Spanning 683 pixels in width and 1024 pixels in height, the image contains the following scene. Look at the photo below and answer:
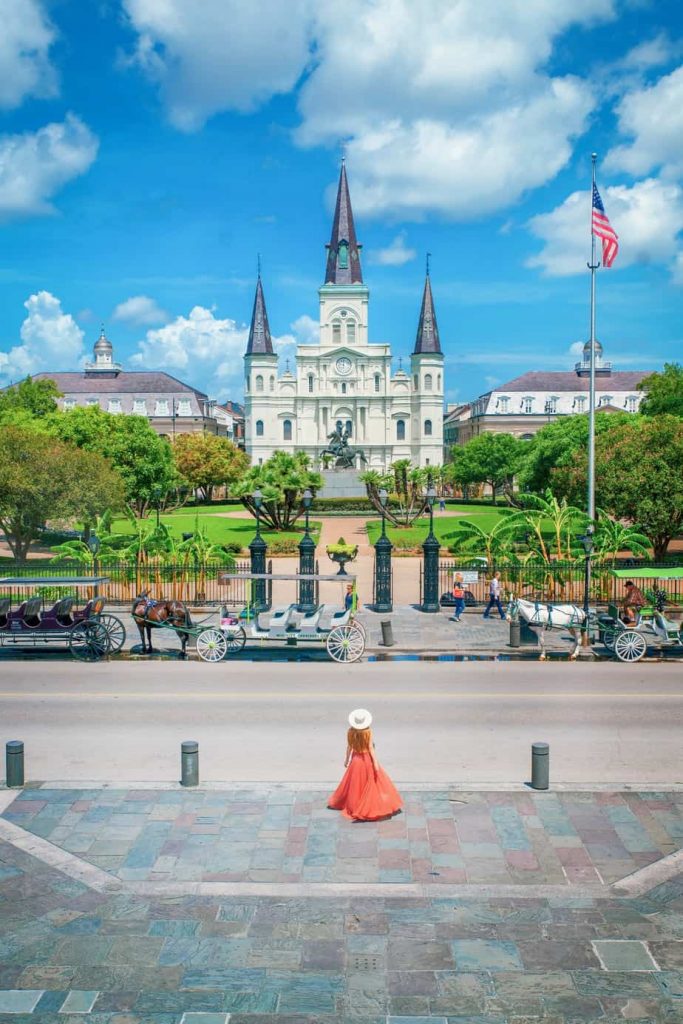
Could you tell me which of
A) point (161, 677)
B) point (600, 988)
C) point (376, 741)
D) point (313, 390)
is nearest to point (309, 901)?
point (600, 988)

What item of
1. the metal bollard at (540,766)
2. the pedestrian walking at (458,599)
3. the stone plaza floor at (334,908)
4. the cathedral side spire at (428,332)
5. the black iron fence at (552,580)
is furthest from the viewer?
the cathedral side spire at (428,332)

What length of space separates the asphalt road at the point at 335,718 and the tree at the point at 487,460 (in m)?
65.0

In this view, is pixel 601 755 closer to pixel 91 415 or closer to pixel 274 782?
pixel 274 782

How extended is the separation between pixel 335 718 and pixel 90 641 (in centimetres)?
659

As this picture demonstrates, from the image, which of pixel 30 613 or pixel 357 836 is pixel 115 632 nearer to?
pixel 30 613

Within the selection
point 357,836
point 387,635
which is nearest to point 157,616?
point 387,635

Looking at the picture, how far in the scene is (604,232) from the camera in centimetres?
2506

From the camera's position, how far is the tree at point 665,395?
167 feet

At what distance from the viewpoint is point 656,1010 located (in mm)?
6426

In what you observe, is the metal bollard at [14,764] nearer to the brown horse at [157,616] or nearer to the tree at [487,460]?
the brown horse at [157,616]

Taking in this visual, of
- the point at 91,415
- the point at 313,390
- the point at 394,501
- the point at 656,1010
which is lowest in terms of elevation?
the point at 656,1010

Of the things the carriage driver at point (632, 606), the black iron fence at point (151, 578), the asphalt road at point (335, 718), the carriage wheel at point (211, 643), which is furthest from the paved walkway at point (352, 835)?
the black iron fence at point (151, 578)

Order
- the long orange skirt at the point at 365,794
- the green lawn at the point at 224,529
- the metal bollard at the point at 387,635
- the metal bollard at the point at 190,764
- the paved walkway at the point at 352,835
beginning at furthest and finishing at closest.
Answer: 1. the green lawn at the point at 224,529
2. the metal bollard at the point at 387,635
3. the metal bollard at the point at 190,764
4. the long orange skirt at the point at 365,794
5. the paved walkway at the point at 352,835

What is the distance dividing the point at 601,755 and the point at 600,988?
571 centimetres
